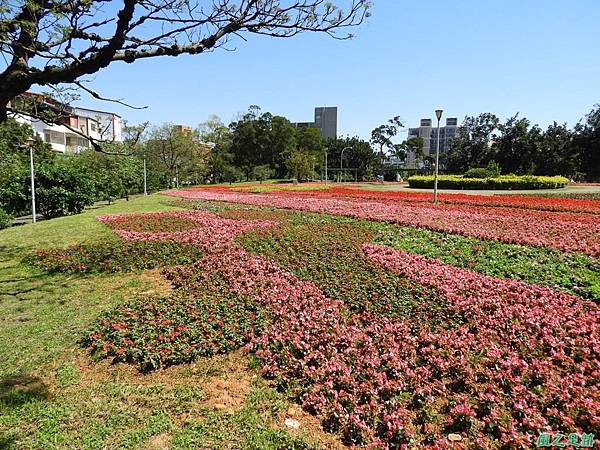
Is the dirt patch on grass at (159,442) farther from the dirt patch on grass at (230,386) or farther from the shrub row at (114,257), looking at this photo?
the shrub row at (114,257)

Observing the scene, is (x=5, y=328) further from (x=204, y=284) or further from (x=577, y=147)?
(x=577, y=147)

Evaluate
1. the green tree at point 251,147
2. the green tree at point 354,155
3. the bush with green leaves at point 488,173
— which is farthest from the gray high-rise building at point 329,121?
the bush with green leaves at point 488,173

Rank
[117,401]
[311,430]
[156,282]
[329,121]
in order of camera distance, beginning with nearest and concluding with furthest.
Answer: [311,430] < [117,401] < [156,282] < [329,121]

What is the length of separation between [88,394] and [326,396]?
80.9 inches

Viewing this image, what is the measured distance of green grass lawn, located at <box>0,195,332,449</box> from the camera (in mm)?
2799

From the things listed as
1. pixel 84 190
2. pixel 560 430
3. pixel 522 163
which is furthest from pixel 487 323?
pixel 522 163

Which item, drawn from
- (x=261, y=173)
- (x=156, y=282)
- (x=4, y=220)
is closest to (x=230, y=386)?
(x=156, y=282)

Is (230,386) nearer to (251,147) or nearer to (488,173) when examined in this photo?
(488,173)

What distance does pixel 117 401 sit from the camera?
10.8 feet

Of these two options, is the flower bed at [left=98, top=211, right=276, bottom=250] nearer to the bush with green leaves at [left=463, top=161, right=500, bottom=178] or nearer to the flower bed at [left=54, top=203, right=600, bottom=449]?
the flower bed at [left=54, top=203, right=600, bottom=449]

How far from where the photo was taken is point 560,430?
272cm

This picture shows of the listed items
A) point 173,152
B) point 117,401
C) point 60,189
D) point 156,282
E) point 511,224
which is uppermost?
point 173,152

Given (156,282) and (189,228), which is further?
(189,228)

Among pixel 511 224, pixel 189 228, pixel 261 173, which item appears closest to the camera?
pixel 511 224
